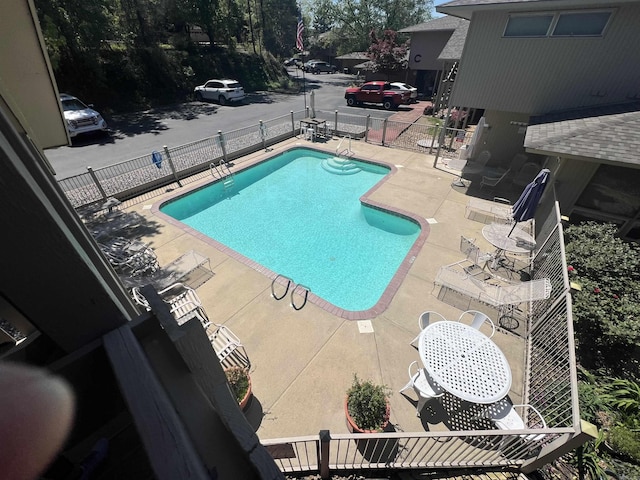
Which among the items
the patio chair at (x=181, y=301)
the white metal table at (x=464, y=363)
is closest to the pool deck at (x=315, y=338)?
the patio chair at (x=181, y=301)

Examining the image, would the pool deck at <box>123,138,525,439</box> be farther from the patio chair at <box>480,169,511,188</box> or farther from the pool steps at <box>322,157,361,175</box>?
the pool steps at <box>322,157,361,175</box>

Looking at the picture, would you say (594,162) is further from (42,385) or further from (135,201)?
(135,201)

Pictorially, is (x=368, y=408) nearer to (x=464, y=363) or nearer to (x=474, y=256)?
(x=464, y=363)

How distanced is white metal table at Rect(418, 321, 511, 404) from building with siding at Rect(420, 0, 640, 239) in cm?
659

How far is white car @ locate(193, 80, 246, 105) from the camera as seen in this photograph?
23.5 meters

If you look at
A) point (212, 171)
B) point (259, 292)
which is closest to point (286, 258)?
point (259, 292)

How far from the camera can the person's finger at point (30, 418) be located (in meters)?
0.75

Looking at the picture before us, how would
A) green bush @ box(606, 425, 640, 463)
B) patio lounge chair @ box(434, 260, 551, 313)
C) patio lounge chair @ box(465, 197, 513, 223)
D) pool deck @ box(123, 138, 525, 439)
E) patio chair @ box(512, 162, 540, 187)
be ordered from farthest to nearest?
1. patio chair @ box(512, 162, 540, 187)
2. patio lounge chair @ box(465, 197, 513, 223)
3. patio lounge chair @ box(434, 260, 551, 313)
4. pool deck @ box(123, 138, 525, 439)
5. green bush @ box(606, 425, 640, 463)

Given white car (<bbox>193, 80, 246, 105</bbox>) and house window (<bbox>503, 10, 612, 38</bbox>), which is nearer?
house window (<bbox>503, 10, 612, 38</bbox>)

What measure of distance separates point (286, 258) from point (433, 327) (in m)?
5.23

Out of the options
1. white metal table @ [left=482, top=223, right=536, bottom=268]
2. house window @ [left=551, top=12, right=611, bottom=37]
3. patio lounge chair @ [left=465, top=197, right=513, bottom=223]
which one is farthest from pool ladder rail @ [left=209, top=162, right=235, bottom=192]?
house window @ [left=551, top=12, right=611, bottom=37]

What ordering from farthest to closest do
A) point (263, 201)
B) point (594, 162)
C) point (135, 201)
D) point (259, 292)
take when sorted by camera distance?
point (263, 201) → point (135, 201) → point (594, 162) → point (259, 292)

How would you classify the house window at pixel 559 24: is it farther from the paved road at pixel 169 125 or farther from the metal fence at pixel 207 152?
the paved road at pixel 169 125

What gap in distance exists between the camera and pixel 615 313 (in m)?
5.22
